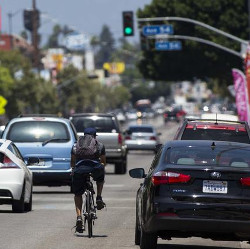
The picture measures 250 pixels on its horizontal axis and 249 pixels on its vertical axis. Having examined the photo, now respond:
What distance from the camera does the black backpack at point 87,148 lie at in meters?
17.3

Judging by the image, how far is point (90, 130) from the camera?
1748cm

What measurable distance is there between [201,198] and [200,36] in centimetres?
7681

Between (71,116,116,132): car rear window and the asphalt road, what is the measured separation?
10.7 metres

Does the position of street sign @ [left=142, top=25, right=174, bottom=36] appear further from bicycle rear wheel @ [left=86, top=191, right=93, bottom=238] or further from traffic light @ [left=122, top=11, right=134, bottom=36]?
bicycle rear wheel @ [left=86, top=191, right=93, bottom=238]

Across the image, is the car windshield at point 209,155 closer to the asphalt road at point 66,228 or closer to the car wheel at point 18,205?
the asphalt road at point 66,228

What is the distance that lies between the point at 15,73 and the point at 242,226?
96729 millimetres

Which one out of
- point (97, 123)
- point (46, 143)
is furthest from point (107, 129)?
point (46, 143)

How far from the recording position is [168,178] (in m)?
13.9

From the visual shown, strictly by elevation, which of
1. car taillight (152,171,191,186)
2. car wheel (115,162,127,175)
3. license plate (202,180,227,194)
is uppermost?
car taillight (152,171,191,186)

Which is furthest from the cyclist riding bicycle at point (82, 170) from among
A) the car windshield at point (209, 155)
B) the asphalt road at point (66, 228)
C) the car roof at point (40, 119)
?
the car roof at point (40, 119)

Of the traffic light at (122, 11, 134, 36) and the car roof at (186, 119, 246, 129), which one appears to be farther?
the traffic light at (122, 11, 134, 36)

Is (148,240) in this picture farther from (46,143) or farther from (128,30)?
(128,30)

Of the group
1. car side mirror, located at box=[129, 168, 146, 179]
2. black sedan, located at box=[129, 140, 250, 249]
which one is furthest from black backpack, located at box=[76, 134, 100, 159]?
black sedan, located at box=[129, 140, 250, 249]

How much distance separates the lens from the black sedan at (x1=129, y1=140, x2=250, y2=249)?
13695mm
